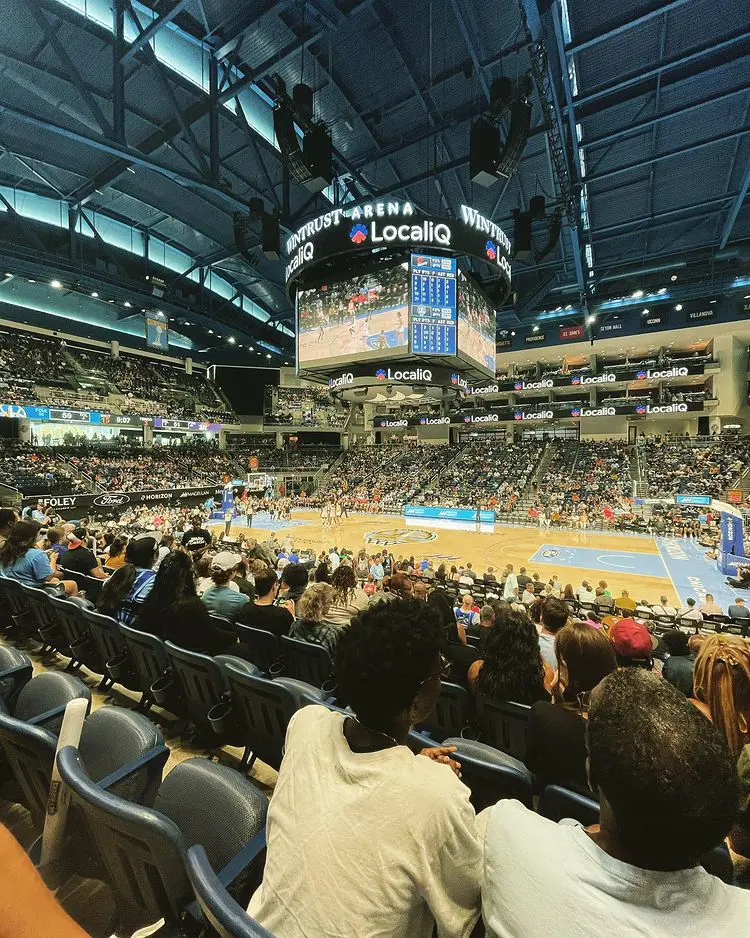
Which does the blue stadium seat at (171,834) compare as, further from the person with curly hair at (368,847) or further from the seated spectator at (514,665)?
the seated spectator at (514,665)

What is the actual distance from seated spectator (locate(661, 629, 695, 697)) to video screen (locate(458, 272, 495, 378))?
8.83 metres

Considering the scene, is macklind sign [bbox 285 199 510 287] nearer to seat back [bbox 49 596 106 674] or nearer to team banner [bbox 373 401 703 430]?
seat back [bbox 49 596 106 674]

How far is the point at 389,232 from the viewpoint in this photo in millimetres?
10219

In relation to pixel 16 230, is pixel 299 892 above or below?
below

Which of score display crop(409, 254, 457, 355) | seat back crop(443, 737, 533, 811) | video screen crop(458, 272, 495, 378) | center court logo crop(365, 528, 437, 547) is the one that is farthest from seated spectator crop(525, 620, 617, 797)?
center court logo crop(365, 528, 437, 547)

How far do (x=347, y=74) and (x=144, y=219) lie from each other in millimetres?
12887

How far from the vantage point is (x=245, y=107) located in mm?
12609

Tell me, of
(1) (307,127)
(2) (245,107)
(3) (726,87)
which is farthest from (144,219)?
(3) (726,87)

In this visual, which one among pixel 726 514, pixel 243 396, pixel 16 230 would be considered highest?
pixel 16 230

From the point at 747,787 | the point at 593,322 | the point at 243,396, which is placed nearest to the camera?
the point at 747,787

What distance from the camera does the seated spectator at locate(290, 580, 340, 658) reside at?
3.83m

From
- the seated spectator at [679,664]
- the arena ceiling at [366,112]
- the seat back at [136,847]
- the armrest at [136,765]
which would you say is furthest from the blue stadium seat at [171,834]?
the arena ceiling at [366,112]

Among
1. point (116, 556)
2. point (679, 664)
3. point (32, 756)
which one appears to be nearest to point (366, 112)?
point (116, 556)

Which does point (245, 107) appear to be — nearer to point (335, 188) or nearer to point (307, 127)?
point (335, 188)
